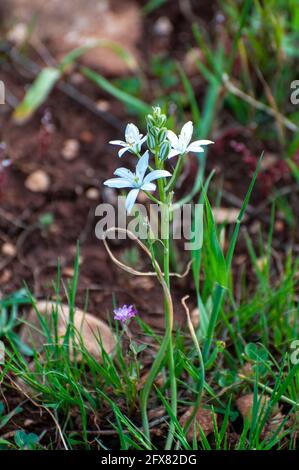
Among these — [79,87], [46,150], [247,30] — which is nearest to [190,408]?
[46,150]

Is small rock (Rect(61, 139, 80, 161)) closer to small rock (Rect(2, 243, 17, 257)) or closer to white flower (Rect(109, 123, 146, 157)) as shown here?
small rock (Rect(2, 243, 17, 257))

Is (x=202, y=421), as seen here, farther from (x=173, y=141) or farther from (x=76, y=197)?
(x=76, y=197)

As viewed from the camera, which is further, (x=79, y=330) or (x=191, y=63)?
(x=191, y=63)

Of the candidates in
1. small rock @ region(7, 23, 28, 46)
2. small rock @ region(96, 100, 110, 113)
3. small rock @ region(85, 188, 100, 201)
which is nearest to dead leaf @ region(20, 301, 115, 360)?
small rock @ region(85, 188, 100, 201)

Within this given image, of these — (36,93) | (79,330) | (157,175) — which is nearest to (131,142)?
(157,175)

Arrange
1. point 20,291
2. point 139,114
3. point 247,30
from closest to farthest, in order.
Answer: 1. point 20,291
2. point 247,30
3. point 139,114

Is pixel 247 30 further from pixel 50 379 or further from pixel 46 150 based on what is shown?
pixel 50 379
